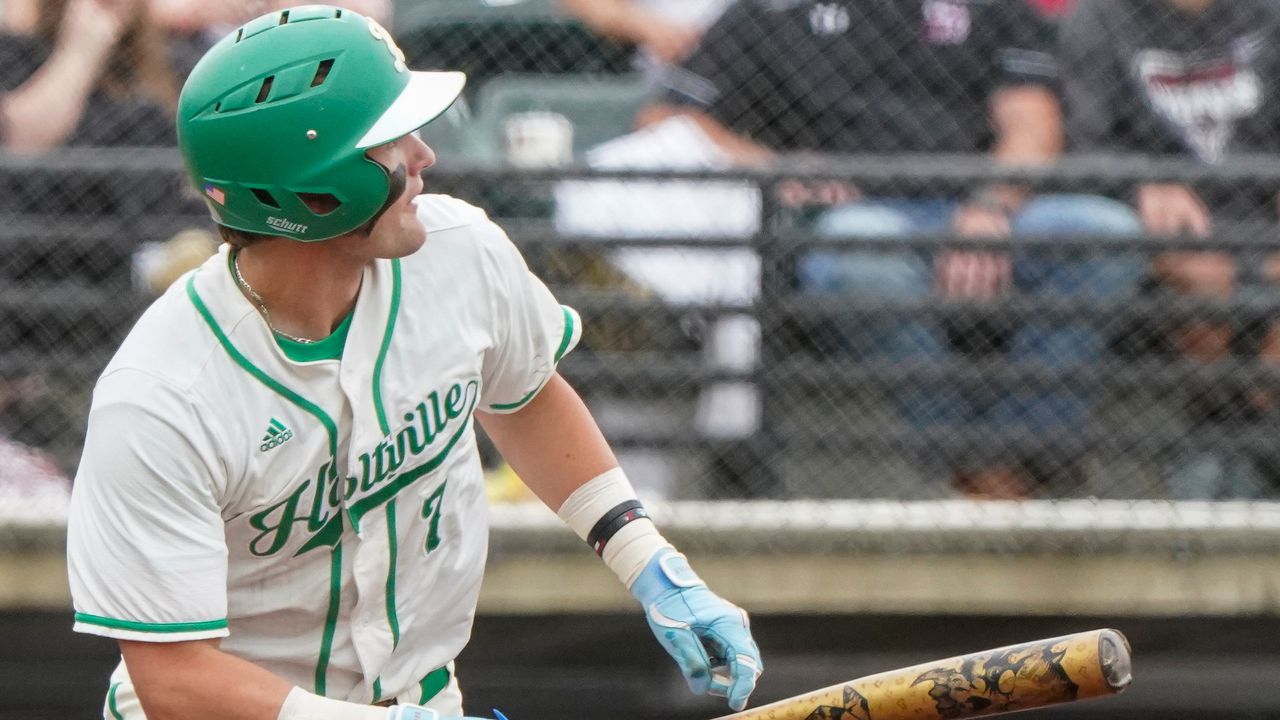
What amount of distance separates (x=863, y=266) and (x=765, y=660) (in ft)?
3.72

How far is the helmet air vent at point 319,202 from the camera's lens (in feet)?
6.32

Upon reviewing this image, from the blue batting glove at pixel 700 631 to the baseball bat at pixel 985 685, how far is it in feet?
0.60

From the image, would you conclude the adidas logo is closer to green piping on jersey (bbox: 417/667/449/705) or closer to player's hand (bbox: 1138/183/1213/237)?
green piping on jersey (bbox: 417/667/449/705)

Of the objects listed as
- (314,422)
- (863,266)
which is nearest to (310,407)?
(314,422)

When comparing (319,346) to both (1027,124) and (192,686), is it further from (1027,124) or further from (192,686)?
(1027,124)

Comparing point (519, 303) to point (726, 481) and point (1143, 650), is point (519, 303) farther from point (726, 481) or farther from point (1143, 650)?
point (1143, 650)

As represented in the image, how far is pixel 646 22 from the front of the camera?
4.53 m

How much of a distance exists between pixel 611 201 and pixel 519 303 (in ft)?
6.37

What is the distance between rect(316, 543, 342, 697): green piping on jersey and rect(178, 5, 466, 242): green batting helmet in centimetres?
44

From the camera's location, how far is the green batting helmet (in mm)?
1893

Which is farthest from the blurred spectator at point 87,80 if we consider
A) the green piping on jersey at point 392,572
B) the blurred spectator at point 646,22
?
the green piping on jersey at point 392,572

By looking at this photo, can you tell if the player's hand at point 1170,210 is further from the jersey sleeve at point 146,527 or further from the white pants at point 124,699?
the jersey sleeve at point 146,527

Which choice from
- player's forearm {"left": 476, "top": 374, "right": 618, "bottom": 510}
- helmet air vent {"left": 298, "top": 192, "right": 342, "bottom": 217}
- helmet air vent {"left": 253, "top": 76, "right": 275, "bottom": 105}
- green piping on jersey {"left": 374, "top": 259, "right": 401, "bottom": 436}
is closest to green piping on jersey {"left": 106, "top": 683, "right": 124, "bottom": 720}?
green piping on jersey {"left": 374, "top": 259, "right": 401, "bottom": 436}

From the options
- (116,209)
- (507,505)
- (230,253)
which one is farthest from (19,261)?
(230,253)
